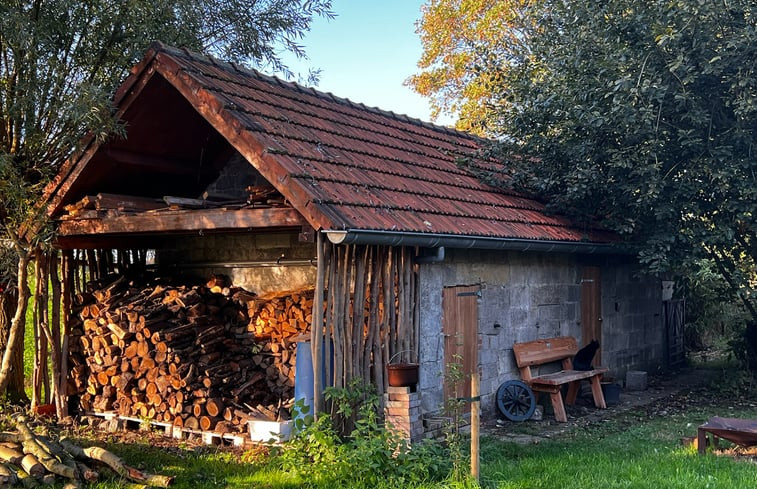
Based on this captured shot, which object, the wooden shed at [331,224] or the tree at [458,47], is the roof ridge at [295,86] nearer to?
the wooden shed at [331,224]

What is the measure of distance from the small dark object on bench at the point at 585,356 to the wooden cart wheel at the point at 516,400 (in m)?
1.50

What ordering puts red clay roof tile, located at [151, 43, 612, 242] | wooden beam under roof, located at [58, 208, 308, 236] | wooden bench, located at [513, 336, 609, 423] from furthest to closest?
wooden bench, located at [513, 336, 609, 423]
wooden beam under roof, located at [58, 208, 308, 236]
red clay roof tile, located at [151, 43, 612, 242]

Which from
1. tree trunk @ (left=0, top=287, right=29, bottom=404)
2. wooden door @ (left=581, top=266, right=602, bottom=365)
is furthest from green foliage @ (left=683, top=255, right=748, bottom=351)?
tree trunk @ (left=0, top=287, right=29, bottom=404)

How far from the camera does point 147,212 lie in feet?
30.8

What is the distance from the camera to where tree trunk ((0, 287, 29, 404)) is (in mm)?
11969

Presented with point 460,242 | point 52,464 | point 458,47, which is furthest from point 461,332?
point 458,47

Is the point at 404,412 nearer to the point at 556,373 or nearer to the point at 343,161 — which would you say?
the point at 343,161

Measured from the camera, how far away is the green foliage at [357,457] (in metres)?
6.97

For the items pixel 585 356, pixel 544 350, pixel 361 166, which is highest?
pixel 361 166

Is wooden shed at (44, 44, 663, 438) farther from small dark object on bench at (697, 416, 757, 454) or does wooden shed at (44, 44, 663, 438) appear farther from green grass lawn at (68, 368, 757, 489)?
small dark object on bench at (697, 416, 757, 454)

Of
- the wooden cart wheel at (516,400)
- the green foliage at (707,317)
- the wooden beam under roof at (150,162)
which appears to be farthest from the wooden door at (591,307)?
the wooden beam under roof at (150,162)

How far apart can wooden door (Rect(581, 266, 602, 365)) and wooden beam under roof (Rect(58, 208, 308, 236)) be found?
20.2 ft

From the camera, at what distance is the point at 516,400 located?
10.5 metres

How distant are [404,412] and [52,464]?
134 inches
